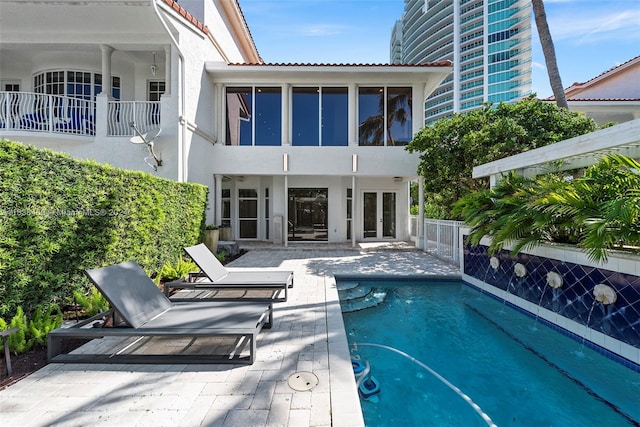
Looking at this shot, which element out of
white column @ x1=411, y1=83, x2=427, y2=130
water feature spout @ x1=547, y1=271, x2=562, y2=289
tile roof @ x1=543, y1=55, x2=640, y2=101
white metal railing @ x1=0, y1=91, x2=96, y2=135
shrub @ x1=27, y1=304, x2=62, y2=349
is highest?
tile roof @ x1=543, y1=55, x2=640, y2=101

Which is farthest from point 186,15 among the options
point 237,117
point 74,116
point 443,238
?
point 443,238

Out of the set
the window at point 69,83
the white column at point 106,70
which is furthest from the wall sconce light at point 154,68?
the window at point 69,83

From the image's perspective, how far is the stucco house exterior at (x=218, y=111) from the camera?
999cm

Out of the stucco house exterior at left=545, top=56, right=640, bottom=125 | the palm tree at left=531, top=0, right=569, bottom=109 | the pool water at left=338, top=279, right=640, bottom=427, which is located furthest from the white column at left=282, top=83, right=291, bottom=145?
the stucco house exterior at left=545, top=56, right=640, bottom=125

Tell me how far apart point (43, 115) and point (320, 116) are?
9.98 m

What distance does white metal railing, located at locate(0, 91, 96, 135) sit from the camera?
9.78 metres

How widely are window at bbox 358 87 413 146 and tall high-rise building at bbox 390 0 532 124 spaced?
66452 millimetres

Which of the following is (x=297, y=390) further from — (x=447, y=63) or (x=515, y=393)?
(x=447, y=63)

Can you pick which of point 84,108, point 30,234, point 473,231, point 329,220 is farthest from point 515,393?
point 84,108

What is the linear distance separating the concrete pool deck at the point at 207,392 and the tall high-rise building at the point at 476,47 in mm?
78711

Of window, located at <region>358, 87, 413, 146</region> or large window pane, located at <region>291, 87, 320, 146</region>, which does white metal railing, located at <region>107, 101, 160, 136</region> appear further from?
window, located at <region>358, 87, 413, 146</region>

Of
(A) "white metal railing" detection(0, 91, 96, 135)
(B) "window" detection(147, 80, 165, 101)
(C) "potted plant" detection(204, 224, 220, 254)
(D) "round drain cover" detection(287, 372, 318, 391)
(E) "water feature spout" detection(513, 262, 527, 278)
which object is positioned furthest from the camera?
(B) "window" detection(147, 80, 165, 101)

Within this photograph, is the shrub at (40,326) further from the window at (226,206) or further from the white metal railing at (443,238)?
the window at (226,206)

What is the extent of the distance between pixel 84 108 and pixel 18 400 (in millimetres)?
10741
